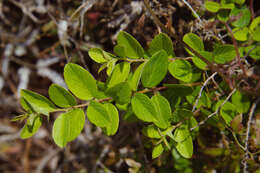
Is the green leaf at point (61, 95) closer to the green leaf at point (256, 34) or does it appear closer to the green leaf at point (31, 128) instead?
the green leaf at point (31, 128)

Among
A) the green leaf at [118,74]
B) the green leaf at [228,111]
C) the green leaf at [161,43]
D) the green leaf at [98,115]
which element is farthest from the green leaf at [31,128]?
the green leaf at [228,111]

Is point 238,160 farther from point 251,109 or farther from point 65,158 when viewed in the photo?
point 65,158

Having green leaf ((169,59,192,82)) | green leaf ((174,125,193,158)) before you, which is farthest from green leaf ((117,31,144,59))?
green leaf ((174,125,193,158))

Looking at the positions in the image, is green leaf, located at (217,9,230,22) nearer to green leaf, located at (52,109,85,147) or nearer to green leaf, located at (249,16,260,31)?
green leaf, located at (249,16,260,31)

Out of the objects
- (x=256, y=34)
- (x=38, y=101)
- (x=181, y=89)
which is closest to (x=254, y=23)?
(x=256, y=34)

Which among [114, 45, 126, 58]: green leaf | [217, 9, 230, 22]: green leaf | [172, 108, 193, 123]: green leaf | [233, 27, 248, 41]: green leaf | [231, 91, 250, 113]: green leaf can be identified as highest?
[114, 45, 126, 58]: green leaf

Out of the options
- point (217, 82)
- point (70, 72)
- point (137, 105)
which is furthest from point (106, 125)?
point (217, 82)
